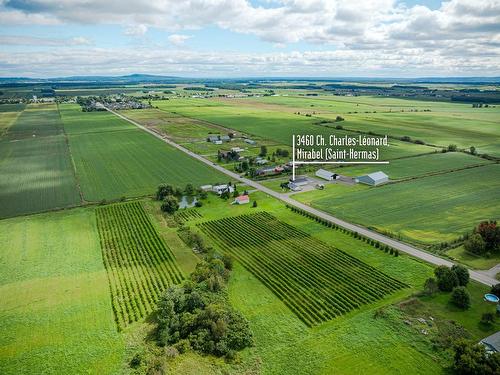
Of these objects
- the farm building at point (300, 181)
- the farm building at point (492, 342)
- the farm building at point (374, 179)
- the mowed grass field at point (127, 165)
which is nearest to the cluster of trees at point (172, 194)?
the mowed grass field at point (127, 165)

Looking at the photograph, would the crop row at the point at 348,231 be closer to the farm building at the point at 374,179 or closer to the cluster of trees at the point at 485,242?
the cluster of trees at the point at 485,242

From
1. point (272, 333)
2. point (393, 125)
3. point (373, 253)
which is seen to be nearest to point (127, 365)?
point (272, 333)

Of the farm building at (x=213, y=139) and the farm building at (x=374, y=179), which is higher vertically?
the farm building at (x=213, y=139)

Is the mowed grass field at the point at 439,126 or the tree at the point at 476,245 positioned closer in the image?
the tree at the point at 476,245

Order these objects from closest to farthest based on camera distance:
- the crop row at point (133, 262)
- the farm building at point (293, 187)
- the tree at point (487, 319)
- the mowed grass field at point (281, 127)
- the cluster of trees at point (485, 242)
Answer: the tree at point (487, 319) < the crop row at point (133, 262) < the cluster of trees at point (485, 242) < the farm building at point (293, 187) < the mowed grass field at point (281, 127)

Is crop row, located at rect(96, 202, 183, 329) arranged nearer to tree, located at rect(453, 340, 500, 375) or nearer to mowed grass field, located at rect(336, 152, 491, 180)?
tree, located at rect(453, 340, 500, 375)

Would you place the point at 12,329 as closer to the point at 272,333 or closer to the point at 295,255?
the point at 272,333

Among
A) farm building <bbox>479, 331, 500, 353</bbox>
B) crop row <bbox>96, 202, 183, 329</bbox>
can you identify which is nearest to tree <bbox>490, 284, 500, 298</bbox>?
farm building <bbox>479, 331, 500, 353</bbox>
